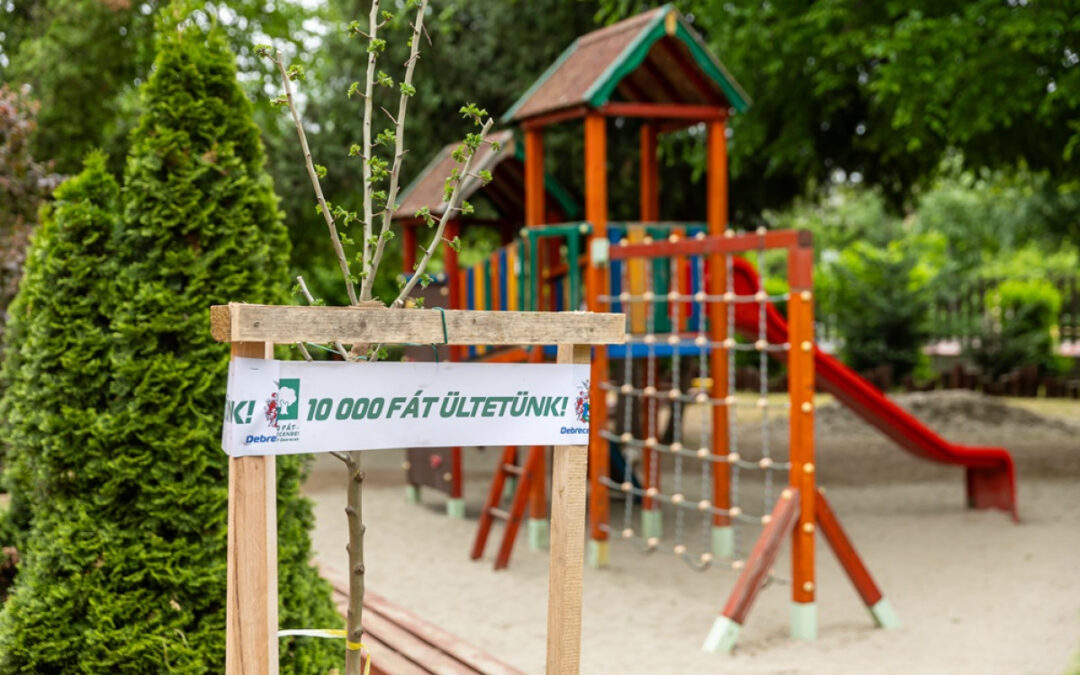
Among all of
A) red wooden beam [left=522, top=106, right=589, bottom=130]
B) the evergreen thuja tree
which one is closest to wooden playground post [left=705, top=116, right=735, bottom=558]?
red wooden beam [left=522, top=106, right=589, bottom=130]

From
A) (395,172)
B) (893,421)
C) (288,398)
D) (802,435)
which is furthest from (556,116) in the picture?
(288,398)

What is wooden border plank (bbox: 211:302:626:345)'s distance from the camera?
248 cm

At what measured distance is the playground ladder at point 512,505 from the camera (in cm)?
798

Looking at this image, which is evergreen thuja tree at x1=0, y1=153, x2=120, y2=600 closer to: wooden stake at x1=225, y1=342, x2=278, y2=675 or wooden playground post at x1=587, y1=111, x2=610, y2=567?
wooden stake at x1=225, y1=342, x2=278, y2=675

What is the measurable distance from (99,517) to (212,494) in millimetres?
357

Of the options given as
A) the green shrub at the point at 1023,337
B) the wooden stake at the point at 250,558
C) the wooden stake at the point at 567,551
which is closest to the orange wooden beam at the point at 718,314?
the wooden stake at the point at 567,551

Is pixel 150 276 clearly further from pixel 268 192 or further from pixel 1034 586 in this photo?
pixel 1034 586

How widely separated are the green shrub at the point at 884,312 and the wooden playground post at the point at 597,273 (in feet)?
41.6

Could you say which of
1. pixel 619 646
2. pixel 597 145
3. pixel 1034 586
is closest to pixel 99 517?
pixel 619 646

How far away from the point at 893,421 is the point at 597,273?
2.74 m

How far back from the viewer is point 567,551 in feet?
9.83

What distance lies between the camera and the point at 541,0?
42.0 feet

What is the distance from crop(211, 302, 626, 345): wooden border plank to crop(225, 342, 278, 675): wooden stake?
0.06 meters

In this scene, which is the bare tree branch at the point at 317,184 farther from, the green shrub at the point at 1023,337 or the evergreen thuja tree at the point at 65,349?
the green shrub at the point at 1023,337
